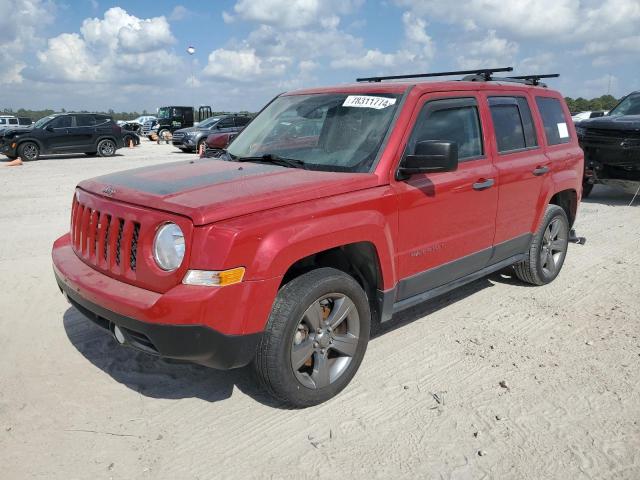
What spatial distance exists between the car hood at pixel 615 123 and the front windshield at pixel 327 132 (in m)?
7.01

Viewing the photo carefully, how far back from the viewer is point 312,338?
326cm

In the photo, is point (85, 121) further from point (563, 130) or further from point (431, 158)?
point (431, 158)

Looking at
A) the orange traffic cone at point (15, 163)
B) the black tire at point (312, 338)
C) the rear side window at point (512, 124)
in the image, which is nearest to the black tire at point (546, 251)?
the rear side window at point (512, 124)

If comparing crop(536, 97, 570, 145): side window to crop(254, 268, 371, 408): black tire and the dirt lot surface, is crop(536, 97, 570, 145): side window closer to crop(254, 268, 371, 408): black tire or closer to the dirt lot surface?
the dirt lot surface

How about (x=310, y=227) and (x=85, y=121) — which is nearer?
(x=310, y=227)

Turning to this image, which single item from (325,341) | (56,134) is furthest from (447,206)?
(56,134)

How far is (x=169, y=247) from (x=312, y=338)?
983mm

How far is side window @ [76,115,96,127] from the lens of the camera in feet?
66.3

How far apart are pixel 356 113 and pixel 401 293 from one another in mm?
1284

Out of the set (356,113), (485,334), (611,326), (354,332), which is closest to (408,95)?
(356,113)

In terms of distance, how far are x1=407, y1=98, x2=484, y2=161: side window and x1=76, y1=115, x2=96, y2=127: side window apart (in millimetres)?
18921

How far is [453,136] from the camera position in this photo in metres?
4.12

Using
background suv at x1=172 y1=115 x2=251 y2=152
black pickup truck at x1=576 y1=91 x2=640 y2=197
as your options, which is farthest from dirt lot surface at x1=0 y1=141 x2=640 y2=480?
background suv at x1=172 y1=115 x2=251 y2=152

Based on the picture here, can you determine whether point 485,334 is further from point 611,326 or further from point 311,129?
point 311,129
